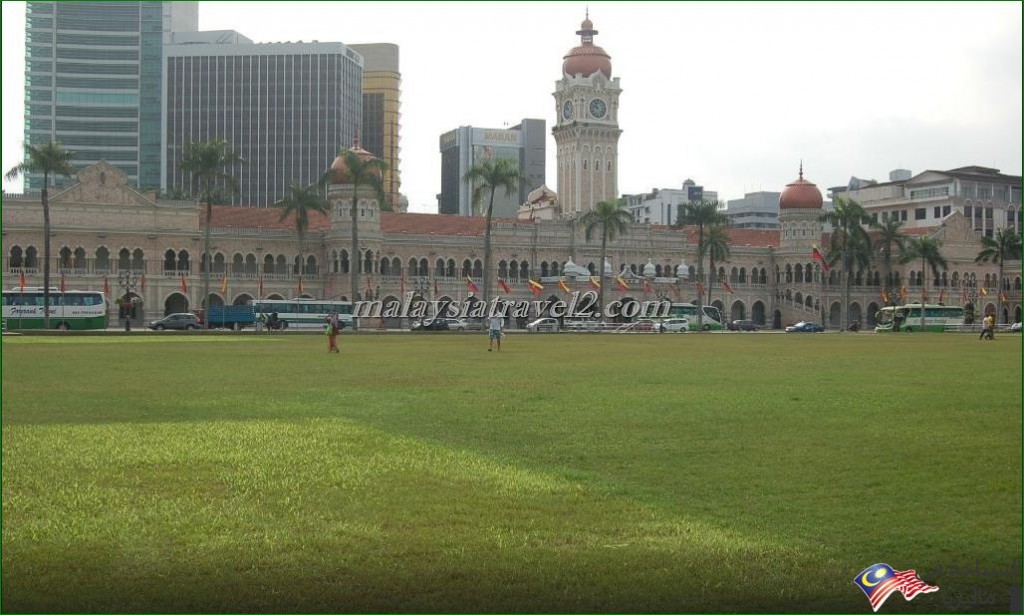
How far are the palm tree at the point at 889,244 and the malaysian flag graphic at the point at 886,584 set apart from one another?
100m

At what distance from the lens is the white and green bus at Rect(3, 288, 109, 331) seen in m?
67.8

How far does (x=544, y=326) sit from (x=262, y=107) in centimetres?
10280

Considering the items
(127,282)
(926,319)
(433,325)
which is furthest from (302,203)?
(926,319)

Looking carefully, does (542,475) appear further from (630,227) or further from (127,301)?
(630,227)

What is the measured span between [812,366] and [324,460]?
19885 mm

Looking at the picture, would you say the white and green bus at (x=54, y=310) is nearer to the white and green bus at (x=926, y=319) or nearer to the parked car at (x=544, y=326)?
the parked car at (x=544, y=326)

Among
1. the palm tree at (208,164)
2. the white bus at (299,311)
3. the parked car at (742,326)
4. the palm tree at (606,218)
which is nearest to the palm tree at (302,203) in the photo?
the white bus at (299,311)

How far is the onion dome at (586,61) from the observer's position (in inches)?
4387

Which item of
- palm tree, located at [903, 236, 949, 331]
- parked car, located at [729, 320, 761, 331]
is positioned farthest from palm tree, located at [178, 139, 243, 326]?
palm tree, located at [903, 236, 949, 331]

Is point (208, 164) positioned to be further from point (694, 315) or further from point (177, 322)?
point (694, 315)

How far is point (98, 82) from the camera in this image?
164125 millimetres

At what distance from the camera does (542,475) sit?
12.9 meters

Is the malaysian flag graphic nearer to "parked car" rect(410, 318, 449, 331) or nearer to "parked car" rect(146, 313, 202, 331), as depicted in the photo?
"parked car" rect(146, 313, 202, 331)

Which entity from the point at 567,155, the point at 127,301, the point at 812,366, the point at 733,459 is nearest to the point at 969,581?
the point at 733,459
